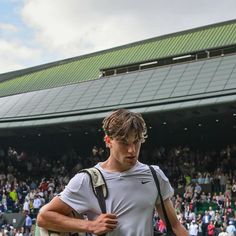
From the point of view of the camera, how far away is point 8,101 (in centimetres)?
4816

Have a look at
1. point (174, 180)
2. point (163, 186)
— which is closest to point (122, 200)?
point (163, 186)

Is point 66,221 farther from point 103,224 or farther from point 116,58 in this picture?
point 116,58

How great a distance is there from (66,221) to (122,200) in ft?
1.00

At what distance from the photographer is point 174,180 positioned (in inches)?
1373

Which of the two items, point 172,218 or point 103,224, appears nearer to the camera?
point 103,224

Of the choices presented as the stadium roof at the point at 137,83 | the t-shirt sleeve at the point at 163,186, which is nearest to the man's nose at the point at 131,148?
the t-shirt sleeve at the point at 163,186

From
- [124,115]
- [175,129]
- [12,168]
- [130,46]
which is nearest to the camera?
[124,115]

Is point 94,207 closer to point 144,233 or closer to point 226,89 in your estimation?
point 144,233

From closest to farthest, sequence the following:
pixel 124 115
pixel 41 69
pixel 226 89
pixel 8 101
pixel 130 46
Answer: pixel 124 115, pixel 226 89, pixel 8 101, pixel 130 46, pixel 41 69

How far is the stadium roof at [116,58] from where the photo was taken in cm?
4488

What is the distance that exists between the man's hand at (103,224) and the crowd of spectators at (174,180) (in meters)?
19.9

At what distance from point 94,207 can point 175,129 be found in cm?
3662

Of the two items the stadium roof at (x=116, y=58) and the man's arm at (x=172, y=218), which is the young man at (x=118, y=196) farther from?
the stadium roof at (x=116, y=58)

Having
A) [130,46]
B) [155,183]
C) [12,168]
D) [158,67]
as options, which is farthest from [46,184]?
[155,183]
